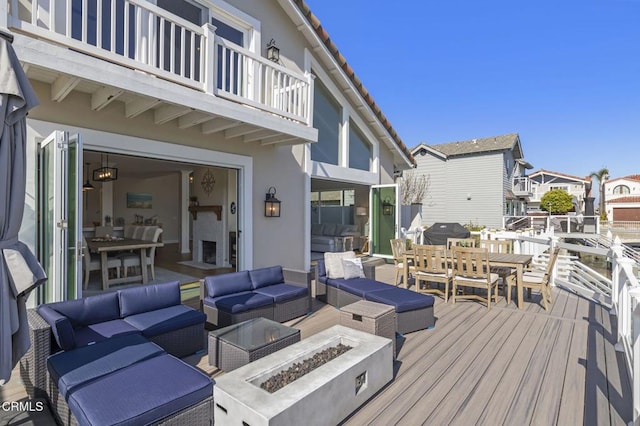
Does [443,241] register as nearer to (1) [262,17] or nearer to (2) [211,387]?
(1) [262,17]

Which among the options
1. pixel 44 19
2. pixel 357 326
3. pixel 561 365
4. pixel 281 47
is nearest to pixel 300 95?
pixel 281 47

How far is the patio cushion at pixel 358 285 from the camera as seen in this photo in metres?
4.54

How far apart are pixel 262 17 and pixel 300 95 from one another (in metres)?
1.89

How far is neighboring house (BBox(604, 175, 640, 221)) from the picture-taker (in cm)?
2913

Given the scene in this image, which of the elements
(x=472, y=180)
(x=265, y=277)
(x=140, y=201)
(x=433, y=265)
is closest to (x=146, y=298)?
(x=265, y=277)

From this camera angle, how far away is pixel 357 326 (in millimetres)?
3322

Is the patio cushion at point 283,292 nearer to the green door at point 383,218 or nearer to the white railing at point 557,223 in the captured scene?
the green door at point 383,218

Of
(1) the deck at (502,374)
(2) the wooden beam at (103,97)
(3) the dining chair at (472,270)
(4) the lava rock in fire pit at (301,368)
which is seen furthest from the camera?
(3) the dining chair at (472,270)

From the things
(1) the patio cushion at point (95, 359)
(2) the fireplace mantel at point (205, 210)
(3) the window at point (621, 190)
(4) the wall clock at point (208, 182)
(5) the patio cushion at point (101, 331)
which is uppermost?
(3) the window at point (621, 190)

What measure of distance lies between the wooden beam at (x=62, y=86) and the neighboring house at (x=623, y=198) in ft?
128

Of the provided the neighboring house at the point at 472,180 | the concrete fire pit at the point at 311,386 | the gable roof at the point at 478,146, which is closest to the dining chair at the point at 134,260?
the concrete fire pit at the point at 311,386

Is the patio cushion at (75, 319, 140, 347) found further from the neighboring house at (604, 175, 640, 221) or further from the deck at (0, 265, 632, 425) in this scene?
the neighboring house at (604, 175, 640, 221)

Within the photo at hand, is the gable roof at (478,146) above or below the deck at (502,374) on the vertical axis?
above

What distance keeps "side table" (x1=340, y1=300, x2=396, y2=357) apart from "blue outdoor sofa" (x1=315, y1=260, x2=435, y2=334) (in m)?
0.46
